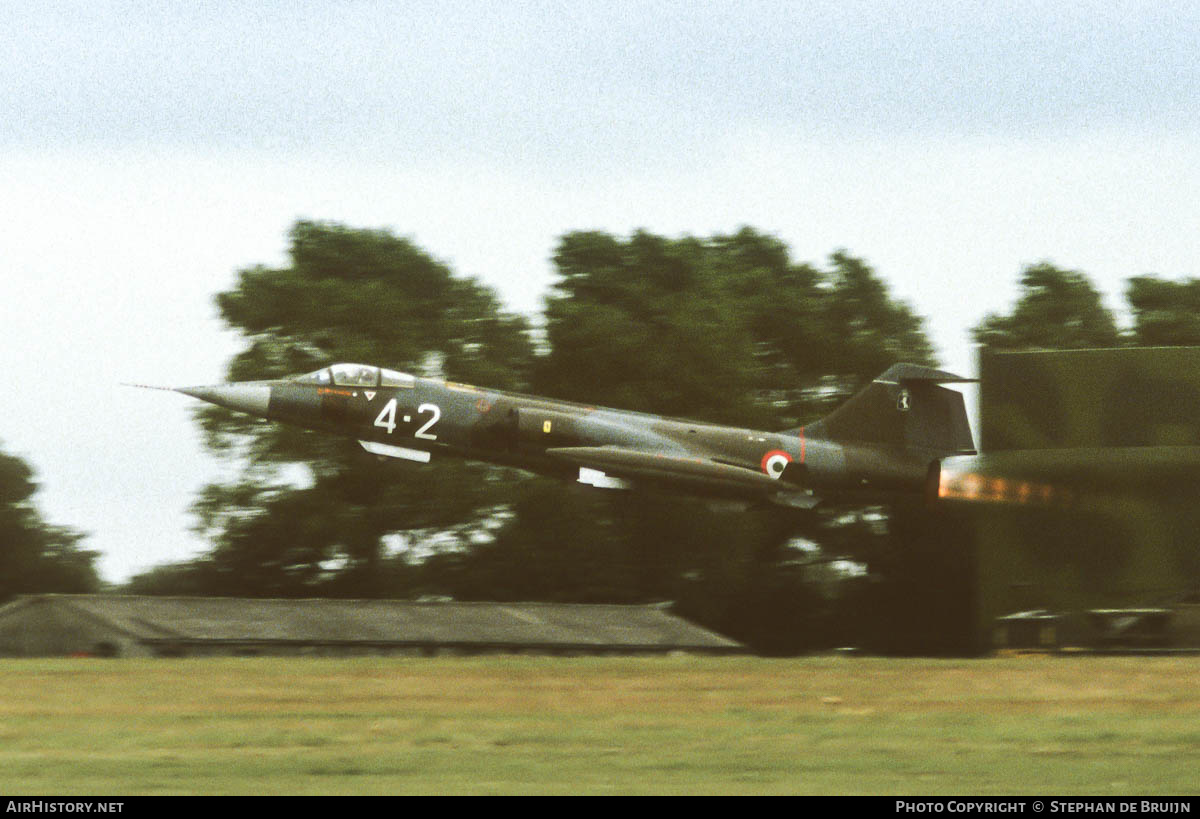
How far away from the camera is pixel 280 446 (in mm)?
47938

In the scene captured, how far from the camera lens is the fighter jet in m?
32.4

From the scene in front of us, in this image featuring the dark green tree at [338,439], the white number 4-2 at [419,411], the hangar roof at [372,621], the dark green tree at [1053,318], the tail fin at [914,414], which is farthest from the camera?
the dark green tree at [1053,318]

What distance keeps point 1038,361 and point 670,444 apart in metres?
8.83

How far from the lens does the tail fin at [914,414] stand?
107 feet

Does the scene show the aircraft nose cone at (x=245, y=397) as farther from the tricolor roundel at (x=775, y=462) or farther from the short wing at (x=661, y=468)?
the tricolor roundel at (x=775, y=462)

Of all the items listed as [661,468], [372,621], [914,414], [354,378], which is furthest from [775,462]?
[372,621]

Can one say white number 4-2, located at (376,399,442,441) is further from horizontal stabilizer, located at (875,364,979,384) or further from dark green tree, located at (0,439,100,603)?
dark green tree, located at (0,439,100,603)

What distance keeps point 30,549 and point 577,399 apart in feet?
101

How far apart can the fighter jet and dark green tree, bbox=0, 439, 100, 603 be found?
130ft

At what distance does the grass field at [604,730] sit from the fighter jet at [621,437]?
9233mm

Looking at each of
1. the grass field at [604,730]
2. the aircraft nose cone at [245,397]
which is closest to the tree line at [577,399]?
the aircraft nose cone at [245,397]

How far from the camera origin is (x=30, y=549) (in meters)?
69.3

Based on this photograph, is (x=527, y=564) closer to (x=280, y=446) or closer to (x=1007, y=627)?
(x=280, y=446)
